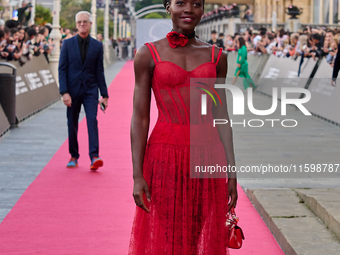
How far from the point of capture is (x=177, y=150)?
125 inches

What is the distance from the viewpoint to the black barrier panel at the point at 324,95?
1346 cm

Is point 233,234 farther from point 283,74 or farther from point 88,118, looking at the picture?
point 283,74

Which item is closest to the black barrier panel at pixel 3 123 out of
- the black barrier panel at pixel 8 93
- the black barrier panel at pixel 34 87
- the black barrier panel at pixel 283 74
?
the black barrier panel at pixel 8 93

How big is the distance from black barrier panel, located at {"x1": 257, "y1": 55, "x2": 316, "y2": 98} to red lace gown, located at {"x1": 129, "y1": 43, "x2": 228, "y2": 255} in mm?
13311

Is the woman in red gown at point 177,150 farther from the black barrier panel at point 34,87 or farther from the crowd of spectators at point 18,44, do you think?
the black barrier panel at point 34,87

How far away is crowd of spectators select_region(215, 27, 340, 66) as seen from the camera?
1600cm

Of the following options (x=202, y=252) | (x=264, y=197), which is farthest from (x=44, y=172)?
(x=202, y=252)

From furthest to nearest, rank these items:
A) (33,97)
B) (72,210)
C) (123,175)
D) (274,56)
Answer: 1. (274,56)
2. (33,97)
3. (123,175)
4. (72,210)

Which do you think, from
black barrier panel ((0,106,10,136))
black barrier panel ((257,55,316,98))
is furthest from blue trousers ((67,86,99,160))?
black barrier panel ((257,55,316,98))

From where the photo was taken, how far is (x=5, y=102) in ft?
40.1

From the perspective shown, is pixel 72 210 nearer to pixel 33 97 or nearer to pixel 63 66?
pixel 63 66

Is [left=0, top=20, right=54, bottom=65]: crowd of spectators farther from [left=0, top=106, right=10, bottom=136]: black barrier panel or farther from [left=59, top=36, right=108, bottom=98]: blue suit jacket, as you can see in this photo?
[left=59, top=36, right=108, bottom=98]: blue suit jacket

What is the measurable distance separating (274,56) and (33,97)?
382 inches

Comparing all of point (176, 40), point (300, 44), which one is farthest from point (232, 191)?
point (300, 44)
